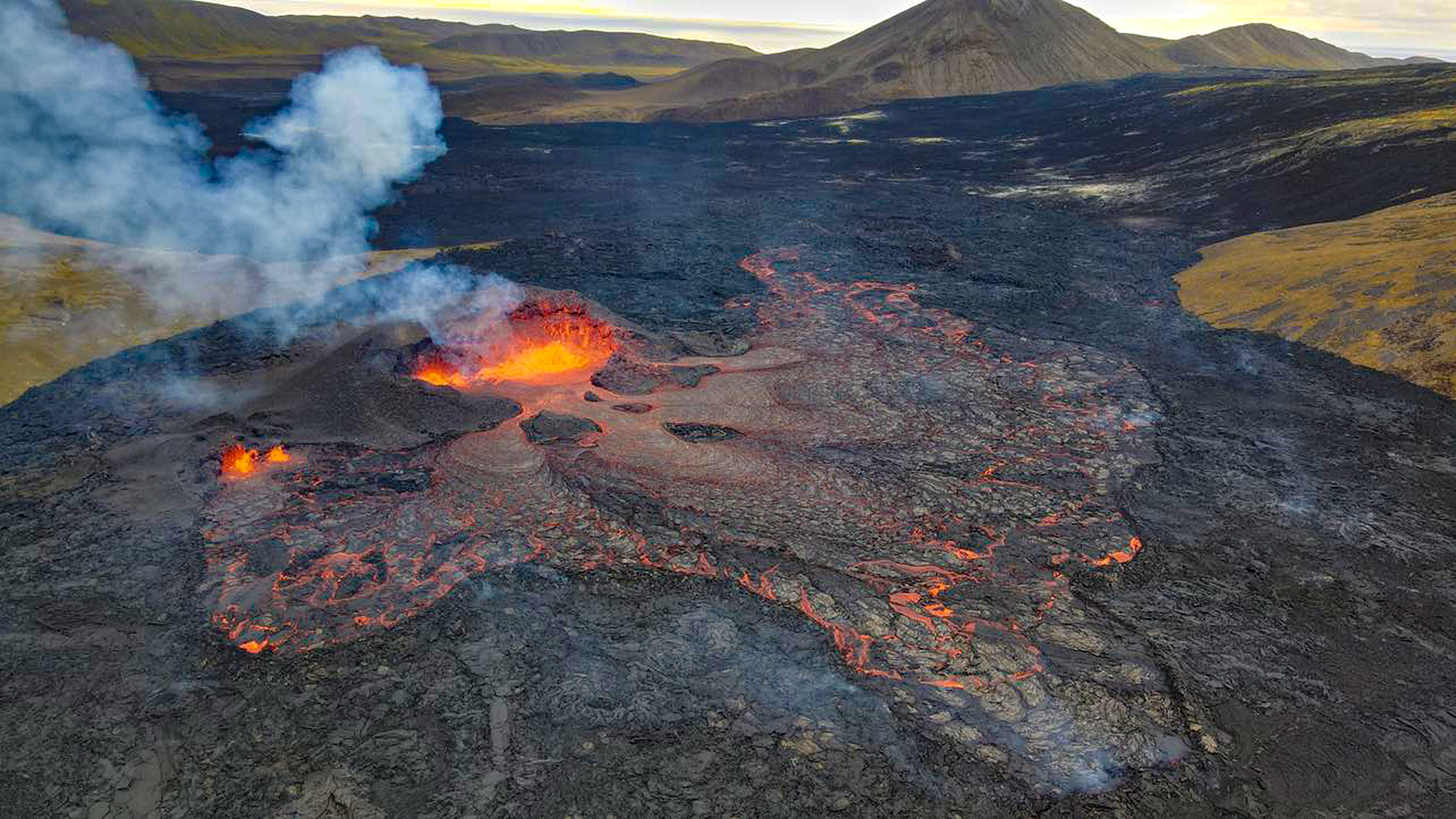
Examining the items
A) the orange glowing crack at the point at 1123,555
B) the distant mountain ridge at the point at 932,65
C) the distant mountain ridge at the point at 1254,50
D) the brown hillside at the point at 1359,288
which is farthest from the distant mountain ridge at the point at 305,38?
the orange glowing crack at the point at 1123,555

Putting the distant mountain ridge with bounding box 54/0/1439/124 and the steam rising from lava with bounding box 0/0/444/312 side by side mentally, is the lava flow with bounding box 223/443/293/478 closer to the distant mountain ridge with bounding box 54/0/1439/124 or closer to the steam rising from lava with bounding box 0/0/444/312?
the steam rising from lava with bounding box 0/0/444/312

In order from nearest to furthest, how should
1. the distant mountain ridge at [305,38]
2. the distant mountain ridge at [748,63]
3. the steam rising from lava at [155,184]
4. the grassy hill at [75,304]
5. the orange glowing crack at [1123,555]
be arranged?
the orange glowing crack at [1123,555] < the grassy hill at [75,304] < the steam rising from lava at [155,184] < the distant mountain ridge at [748,63] < the distant mountain ridge at [305,38]

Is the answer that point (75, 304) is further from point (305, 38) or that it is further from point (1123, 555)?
point (305, 38)

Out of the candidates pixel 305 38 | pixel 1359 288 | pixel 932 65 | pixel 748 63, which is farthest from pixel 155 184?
pixel 305 38

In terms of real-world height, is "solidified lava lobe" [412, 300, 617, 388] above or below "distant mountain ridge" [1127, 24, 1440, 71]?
below

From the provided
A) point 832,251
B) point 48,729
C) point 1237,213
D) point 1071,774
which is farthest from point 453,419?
point 1237,213

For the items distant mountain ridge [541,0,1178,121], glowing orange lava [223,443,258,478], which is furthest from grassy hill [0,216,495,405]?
distant mountain ridge [541,0,1178,121]

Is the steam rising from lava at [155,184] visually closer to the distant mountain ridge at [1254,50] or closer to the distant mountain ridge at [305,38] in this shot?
the distant mountain ridge at [305,38]
